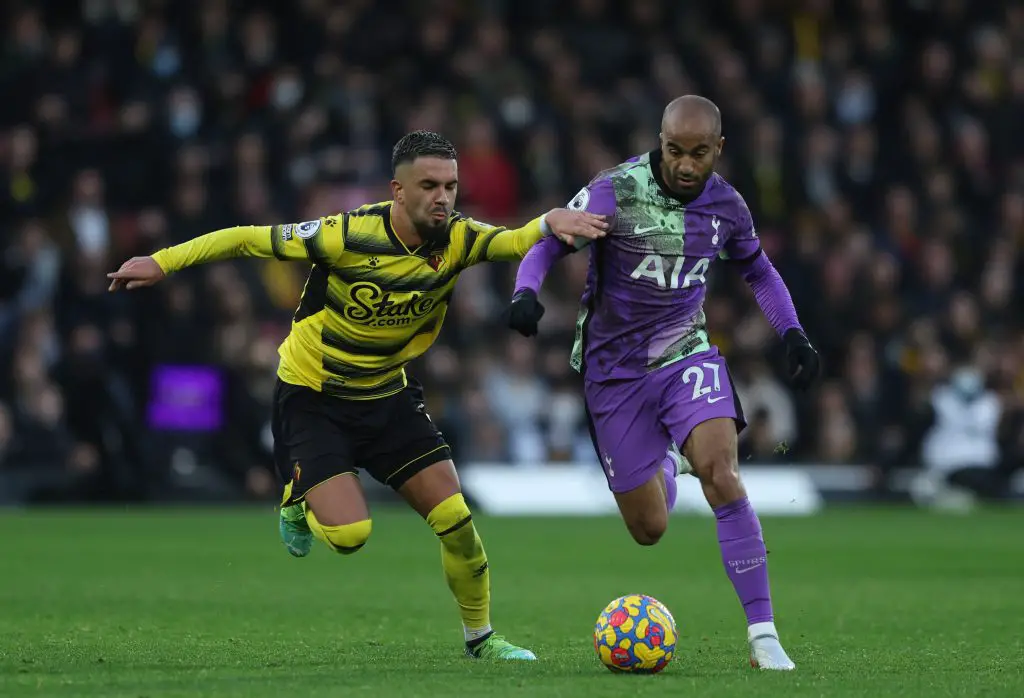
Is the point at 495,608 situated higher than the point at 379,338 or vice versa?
the point at 379,338

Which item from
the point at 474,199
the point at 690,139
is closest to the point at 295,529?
the point at 690,139

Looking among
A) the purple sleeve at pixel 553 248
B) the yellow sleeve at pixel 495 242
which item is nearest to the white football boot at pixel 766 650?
the purple sleeve at pixel 553 248

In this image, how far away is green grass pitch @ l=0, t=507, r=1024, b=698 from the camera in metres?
7.18

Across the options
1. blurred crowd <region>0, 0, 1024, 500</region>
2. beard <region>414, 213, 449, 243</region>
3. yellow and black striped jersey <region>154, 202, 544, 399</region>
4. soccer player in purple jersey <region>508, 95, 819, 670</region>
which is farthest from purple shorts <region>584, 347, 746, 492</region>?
blurred crowd <region>0, 0, 1024, 500</region>

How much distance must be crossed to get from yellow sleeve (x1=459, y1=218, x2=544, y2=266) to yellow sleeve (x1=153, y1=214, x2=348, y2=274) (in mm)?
592

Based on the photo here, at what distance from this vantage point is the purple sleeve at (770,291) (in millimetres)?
8398

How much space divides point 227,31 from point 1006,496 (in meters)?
10.7

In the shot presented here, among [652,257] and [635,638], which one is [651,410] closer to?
[652,257]

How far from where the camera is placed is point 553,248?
8.12 meters

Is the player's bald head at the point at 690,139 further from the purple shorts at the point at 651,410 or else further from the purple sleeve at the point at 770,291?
the purple shorts at the point at 651,410

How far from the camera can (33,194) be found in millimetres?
18828

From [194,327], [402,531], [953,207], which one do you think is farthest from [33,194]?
[953,207]

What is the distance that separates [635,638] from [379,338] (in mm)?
1947

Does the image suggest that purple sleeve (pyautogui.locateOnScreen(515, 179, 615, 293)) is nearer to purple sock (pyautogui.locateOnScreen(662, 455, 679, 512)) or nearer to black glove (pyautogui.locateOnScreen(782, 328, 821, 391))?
black glove (pyautogui.locateOnScreen(782, 328, 821, 391))
